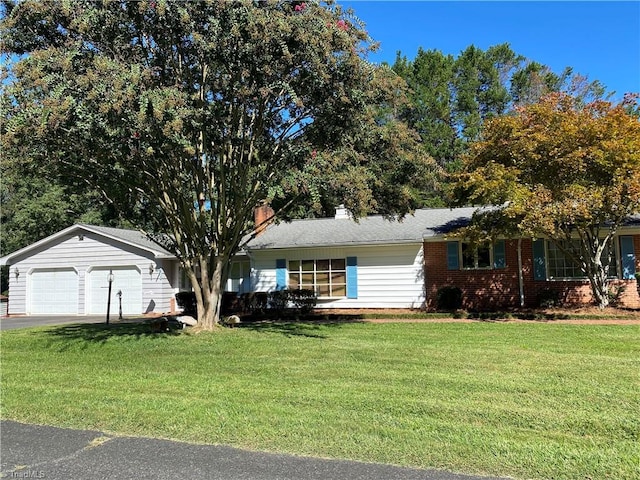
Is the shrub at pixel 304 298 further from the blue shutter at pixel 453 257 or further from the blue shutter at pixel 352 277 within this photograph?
the blue shutter at pixel 453 257

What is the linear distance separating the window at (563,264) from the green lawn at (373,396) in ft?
21.8

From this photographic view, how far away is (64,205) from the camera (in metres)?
31.9

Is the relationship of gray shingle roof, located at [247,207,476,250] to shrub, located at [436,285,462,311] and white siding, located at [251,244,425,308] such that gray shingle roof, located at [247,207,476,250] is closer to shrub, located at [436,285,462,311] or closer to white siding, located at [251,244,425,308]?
white siding, located at [251,244,425,308]

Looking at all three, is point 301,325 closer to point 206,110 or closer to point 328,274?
point 328,274

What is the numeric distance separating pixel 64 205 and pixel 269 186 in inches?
1039

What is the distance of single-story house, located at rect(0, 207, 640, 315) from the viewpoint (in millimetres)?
17375

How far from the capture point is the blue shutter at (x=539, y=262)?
17312 mm

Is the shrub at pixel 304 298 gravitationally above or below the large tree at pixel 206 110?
below

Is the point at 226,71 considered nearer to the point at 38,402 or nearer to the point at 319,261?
the point at 38,402

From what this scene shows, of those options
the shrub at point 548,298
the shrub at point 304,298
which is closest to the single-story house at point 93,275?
the shrub at point 304,298

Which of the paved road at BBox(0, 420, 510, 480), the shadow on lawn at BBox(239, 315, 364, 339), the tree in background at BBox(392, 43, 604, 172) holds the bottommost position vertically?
the paved road at BBox(0, 420, 510, 480)

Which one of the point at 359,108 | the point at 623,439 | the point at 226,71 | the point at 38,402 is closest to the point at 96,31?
the point at 226,71

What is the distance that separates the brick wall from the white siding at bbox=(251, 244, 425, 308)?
16.7 inches

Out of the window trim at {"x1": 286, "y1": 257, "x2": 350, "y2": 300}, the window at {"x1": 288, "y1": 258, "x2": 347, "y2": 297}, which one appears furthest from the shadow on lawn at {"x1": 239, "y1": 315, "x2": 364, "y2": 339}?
the window at {"x1": 288, "y1": 258, "x2": 347, "y2": 297}
